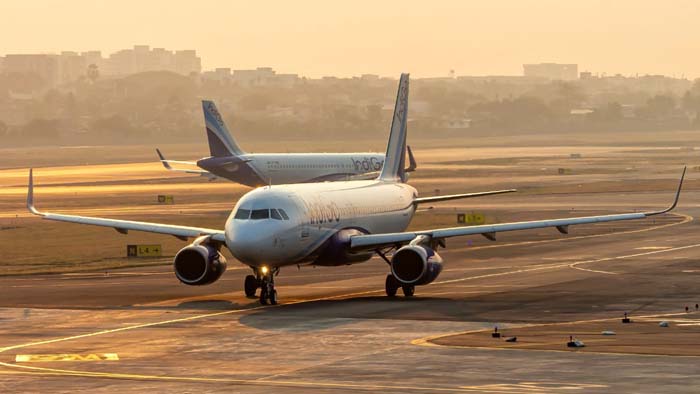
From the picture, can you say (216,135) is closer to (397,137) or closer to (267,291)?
(397,137)

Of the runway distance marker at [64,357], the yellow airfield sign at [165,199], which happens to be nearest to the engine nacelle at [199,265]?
the runway distance marker at [64,357]

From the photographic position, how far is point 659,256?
76.7m

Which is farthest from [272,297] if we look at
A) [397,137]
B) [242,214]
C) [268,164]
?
[268,164]

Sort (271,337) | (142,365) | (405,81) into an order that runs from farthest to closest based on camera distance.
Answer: (405,81) → (271,337) → (142,365)

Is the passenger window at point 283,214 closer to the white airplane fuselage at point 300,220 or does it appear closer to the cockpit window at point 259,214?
the white airplane fuselage at point 300,220

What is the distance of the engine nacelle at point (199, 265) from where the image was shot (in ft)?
190

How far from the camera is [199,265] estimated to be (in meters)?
58.3

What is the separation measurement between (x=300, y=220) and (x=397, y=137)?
50.4 feet

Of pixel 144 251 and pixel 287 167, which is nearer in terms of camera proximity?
pixel 144 251

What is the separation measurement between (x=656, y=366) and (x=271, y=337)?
1271cm

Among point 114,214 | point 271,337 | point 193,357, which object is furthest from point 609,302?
point 114,214

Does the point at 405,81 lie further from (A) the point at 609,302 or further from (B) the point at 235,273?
(A) the point at 609,302

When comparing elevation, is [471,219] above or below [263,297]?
above

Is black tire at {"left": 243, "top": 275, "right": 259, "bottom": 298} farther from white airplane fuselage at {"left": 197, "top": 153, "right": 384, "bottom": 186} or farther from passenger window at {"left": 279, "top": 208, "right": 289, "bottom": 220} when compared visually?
white airplane fuselage at {"left": 197, "top": 153, "right": 384, "bottom": 186}
